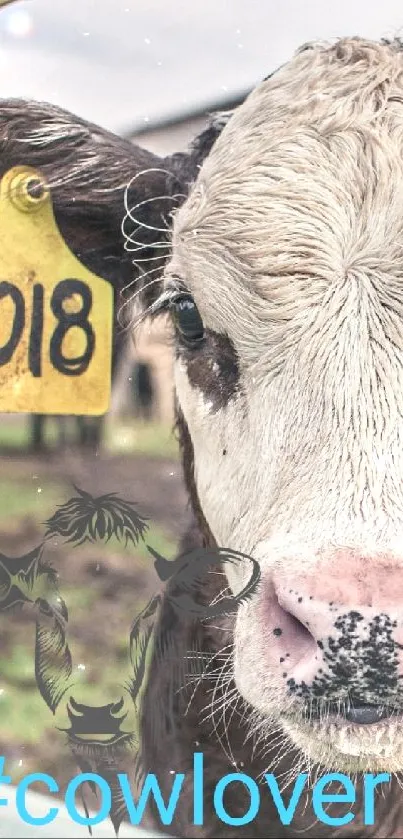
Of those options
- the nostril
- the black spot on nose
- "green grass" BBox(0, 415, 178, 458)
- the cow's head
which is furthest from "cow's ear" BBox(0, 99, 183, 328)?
the black spot on nose

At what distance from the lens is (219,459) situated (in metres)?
1.28

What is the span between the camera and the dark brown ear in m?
1.45

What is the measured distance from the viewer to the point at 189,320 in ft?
4.29

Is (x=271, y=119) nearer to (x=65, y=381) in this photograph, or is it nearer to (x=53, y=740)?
(x=65, y=381)

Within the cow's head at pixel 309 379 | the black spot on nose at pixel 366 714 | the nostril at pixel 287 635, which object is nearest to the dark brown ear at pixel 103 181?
the cow's head at pixel 309 379

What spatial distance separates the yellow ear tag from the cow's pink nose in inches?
29.8

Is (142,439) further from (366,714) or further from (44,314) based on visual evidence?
(366,714)

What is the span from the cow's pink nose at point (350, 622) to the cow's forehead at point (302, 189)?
402mm

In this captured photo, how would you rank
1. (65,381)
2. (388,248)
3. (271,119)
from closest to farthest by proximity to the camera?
(388,248), (271,119), (65,381)

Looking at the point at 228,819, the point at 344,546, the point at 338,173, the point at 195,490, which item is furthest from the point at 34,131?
the point at 228,819

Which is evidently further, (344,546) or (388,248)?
(388,248)

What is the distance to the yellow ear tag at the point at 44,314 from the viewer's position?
4.78 ft

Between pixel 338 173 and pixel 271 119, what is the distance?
0.63ft

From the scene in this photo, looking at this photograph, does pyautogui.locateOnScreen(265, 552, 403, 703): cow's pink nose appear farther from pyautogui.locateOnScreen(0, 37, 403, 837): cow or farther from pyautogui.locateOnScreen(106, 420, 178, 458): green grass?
pyautogui.locateOnScreen(106, 420, 178, 458): green grass
